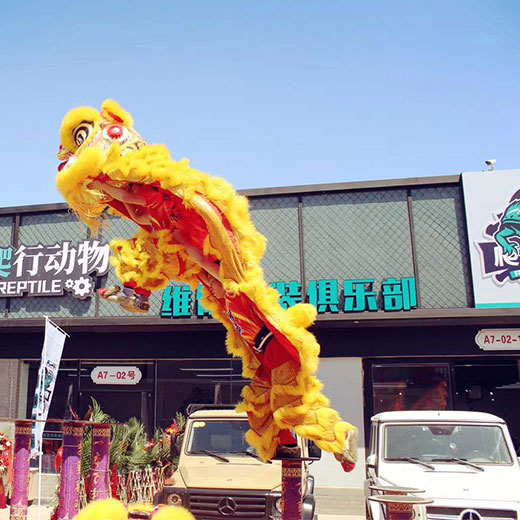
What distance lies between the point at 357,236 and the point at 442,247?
65.2 inches

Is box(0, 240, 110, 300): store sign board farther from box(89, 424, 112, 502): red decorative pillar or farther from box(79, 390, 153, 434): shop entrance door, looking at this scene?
box(89, 424, 112, 502): red decorative pillar

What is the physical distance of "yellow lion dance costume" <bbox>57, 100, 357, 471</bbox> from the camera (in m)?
3.27

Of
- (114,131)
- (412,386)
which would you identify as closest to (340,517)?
(412,386)

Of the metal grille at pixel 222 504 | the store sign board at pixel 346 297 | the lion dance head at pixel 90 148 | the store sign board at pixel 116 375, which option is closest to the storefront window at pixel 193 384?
the store sign board at pixel 116 375

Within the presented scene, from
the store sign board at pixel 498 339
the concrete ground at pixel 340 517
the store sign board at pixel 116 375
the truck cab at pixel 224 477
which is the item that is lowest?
the concrete ground at pixel 340 517

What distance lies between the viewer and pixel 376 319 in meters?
11.1

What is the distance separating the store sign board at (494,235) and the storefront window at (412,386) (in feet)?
5.63

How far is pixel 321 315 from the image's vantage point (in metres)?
11.3

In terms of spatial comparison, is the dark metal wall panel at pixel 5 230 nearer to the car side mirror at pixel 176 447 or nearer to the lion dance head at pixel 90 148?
the car side mirror at pixel 176 447

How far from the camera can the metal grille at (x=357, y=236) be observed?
38.6 ft

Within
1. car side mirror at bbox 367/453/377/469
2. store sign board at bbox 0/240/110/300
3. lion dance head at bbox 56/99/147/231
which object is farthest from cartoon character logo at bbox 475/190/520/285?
lion dance head at bbox 56/99/147/231

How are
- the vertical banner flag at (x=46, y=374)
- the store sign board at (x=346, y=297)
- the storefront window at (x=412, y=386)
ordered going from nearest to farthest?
the vertical banner flag at (x=46, y=374) → the store sign board at (x=346, y=297) → the storefront window at (x=412, y=386)

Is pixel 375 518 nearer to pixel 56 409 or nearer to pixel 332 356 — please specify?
pixel 332 356

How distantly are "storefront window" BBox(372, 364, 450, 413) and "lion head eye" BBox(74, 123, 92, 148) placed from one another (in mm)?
9132
